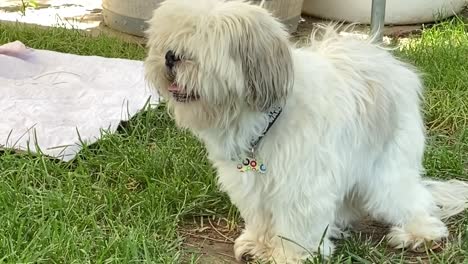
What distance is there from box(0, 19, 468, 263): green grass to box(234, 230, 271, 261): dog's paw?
204mm

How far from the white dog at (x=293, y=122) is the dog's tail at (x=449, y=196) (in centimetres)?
4

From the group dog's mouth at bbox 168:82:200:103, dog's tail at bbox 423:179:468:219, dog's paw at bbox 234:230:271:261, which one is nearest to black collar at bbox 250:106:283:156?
dog's mouth at bbox 168:82:200:103

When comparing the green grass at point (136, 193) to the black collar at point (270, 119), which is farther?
the green grass at point (136, 193)

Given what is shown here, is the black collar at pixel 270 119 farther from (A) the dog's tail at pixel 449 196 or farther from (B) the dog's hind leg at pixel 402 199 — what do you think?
(A) the dog's tail at pixel 449 196

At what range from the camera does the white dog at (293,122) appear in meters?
2.34

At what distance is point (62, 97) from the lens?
429 centimetres

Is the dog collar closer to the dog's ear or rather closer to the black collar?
the black collar

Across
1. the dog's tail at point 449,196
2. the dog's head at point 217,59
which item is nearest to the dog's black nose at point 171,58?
the dog's head at point 217,59

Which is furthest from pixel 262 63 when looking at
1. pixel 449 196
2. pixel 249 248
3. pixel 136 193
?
pixel 449 196

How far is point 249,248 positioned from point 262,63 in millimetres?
799

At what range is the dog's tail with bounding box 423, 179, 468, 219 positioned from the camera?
310cm

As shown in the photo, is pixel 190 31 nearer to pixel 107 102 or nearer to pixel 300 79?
pixel 300 79

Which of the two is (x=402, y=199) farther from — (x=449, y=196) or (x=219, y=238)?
(x=219, y=238)

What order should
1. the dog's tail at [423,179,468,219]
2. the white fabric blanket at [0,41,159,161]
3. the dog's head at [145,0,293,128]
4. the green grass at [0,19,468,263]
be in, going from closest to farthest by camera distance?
1. the dog's head at [145,0,293,128]
2. the green grass at [0,19,468,263]
3. the dog's tail at [423,179,468,219]
4. the white fabric blanket at [0,41,159,161]
